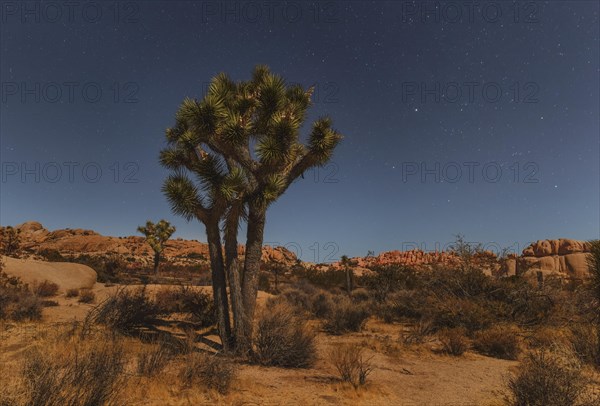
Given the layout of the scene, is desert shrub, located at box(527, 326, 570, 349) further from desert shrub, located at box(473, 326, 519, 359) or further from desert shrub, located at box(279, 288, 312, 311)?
desert shrub, located at box(279, 288, 312, 311)

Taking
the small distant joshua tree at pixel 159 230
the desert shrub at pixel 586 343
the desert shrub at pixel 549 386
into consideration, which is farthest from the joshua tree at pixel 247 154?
the small distant joshua tree at pixel 159 230

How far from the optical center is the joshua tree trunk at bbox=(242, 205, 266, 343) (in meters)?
9.23

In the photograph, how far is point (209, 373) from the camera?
5883 mm

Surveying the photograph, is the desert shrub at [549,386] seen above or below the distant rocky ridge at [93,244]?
below

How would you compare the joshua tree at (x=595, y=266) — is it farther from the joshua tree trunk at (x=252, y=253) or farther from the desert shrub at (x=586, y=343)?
the joshua tree trunk at (x=252, y=253)

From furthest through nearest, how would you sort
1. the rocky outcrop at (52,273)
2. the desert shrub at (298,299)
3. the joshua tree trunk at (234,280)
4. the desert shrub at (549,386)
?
the rocky outcrop at (52,273) → the desert shrub at (298,299) → the joshua tree trunk at (234,280) → the desert shrub at (549,386)

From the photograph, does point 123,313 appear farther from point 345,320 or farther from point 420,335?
point 420,335

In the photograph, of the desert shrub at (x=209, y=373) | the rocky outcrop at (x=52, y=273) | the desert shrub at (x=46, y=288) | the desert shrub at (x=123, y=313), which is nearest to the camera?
the desert shrub at (x=209, y=373)

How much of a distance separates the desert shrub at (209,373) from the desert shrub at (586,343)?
303 inches

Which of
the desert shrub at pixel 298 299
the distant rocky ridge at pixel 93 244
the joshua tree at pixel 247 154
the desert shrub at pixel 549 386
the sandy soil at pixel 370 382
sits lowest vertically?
the sandy soil at pixel 370 382

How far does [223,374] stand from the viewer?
5.83m

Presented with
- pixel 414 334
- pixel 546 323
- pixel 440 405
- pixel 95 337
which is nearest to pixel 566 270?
pixel 546 323

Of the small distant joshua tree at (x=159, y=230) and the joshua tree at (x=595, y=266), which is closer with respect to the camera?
the joshua tree at (x=595, y=266)

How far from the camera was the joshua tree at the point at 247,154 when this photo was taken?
29.4 feet
